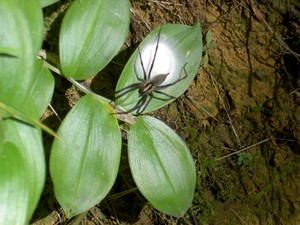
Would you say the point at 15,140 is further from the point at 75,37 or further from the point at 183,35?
the point at 183,35

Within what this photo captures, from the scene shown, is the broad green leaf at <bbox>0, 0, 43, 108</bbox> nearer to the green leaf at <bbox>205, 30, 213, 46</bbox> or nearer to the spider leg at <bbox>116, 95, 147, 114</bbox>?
the spider leg at <bbox>116, 95, 147, 114</bbox>

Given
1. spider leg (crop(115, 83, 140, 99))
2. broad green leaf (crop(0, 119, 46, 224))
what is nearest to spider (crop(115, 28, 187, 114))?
spider leg (crop(115, 83, 140, 99))

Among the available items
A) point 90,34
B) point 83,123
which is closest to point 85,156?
point 83,123

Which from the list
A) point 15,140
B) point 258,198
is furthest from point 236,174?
point 15,140

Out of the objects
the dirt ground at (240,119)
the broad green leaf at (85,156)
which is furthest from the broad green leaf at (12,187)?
the dirt ground at (240,119)

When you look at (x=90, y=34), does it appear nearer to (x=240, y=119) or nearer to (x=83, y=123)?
(x=83, y=123)
